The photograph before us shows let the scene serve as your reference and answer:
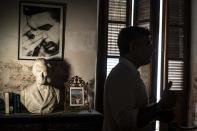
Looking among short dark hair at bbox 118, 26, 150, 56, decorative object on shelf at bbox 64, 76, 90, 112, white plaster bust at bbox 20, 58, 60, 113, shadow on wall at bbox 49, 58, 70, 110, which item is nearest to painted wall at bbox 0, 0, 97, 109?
shadow on wall at bbox 49, 58, 70, 110

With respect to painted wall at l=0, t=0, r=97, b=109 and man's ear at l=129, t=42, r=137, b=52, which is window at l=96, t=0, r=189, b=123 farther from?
man's ear at l=129, t=42, r=137, b=52

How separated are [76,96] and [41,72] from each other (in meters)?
0.48

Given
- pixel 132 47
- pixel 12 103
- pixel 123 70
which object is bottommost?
pixel 12 103

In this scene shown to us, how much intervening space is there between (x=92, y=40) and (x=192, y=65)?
121 centimetres

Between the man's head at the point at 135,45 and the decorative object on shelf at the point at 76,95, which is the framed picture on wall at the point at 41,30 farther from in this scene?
the man's head at the point at 135,45

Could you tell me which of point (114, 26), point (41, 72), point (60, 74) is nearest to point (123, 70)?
point (41, 72)

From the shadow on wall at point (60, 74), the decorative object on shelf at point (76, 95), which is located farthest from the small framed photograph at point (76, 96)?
the shadow on wall at point (60, 74)

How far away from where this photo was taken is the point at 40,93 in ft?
10.2

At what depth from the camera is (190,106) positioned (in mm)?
3758

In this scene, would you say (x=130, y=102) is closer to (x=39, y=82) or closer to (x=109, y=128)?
(x=109, y=128)

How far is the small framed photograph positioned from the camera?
3332mm

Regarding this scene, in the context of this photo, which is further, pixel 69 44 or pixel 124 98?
pixel 69 44

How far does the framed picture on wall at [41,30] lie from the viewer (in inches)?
132

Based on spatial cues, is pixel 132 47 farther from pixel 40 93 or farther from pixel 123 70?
pixel 40 93
